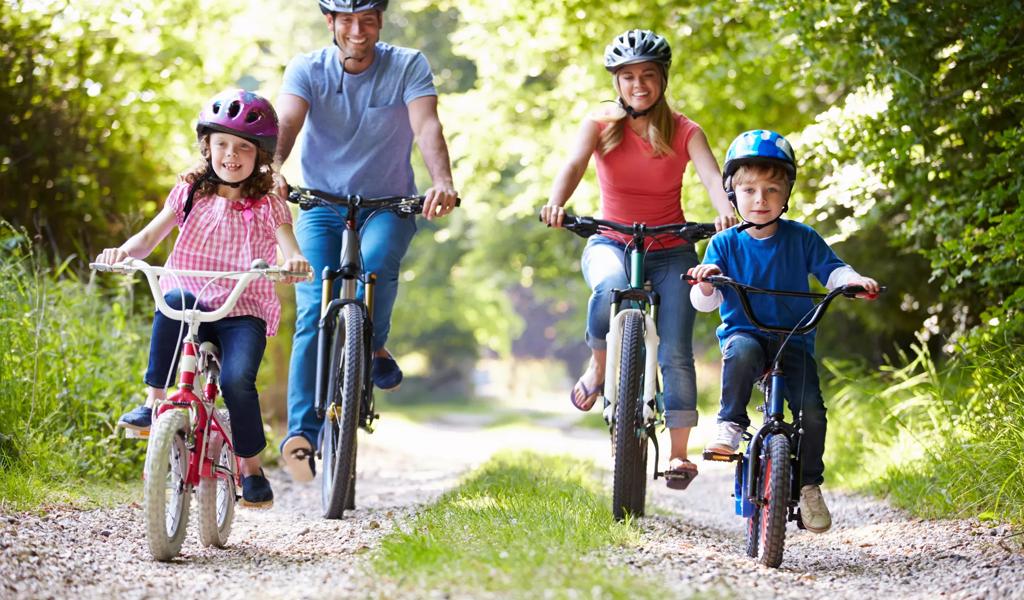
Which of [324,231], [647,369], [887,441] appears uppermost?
[324,231]

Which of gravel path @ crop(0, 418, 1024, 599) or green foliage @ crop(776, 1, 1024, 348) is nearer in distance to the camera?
gravel path @ crop(0, 418, 1024, 599)

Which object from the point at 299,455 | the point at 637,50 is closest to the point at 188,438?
the point at 299,455

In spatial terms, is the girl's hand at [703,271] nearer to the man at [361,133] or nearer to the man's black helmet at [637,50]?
the man's black helmet at [637,50]

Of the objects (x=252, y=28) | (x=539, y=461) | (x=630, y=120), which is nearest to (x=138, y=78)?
(x=252, y=28)

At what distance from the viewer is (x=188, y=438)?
471cm

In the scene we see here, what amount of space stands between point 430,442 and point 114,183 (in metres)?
7.69

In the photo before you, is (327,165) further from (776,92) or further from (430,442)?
(430,442)

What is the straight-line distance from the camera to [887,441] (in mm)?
8398

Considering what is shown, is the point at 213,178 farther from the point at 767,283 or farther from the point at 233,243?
the point at 767,283

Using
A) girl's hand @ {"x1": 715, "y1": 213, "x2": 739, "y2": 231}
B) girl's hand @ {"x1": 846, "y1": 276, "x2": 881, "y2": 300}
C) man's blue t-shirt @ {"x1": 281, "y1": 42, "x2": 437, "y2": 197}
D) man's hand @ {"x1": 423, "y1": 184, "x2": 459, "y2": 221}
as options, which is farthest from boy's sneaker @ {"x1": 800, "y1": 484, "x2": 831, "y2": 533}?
man's blue t-shirt @ {"x1": 281, "y1": 42, "x2": 437, "y2": 197}

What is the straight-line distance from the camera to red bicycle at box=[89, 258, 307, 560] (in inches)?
177

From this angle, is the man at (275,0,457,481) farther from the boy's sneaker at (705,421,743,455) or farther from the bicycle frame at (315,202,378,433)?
the boy's sneaker at (705,421,743,455)

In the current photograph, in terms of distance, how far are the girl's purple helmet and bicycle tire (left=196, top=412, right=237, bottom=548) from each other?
121cm

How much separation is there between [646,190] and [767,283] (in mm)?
1112
